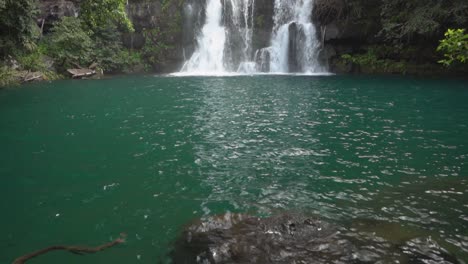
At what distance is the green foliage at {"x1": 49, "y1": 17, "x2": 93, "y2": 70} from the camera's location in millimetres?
33469

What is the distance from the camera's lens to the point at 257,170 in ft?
27.8

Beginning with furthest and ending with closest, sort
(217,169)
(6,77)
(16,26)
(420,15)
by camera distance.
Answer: (420,15), (6,77), (16,26), (217,169)

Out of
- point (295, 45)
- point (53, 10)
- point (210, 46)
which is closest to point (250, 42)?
point (210, 46)

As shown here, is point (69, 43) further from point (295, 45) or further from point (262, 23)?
point (295, 45)

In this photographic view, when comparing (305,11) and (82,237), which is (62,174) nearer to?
(82,237)

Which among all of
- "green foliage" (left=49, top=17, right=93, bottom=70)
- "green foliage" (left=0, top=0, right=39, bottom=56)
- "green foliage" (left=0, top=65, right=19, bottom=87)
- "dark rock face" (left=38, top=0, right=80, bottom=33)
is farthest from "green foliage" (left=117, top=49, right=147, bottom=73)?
"green foliage" (left=0, top=0, right=39, bottom=56)

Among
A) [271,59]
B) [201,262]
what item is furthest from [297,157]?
[271,59]

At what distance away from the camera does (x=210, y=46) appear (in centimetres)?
3884

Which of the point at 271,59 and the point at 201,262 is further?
the point at 271,59

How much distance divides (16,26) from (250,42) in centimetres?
2390

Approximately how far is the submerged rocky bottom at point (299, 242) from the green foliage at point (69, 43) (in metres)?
33.3

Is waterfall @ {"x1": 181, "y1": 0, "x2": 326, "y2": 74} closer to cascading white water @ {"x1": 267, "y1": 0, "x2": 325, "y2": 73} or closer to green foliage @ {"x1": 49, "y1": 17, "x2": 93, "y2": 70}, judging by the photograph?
cascading white water @ {"x1": 267, "y1": 0, "x2": 325, "y2": 73}

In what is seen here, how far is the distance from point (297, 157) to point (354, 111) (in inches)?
275

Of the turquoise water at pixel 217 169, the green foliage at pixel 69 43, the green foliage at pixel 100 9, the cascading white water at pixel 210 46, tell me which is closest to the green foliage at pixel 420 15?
the turquoise water at pixel 217 169
